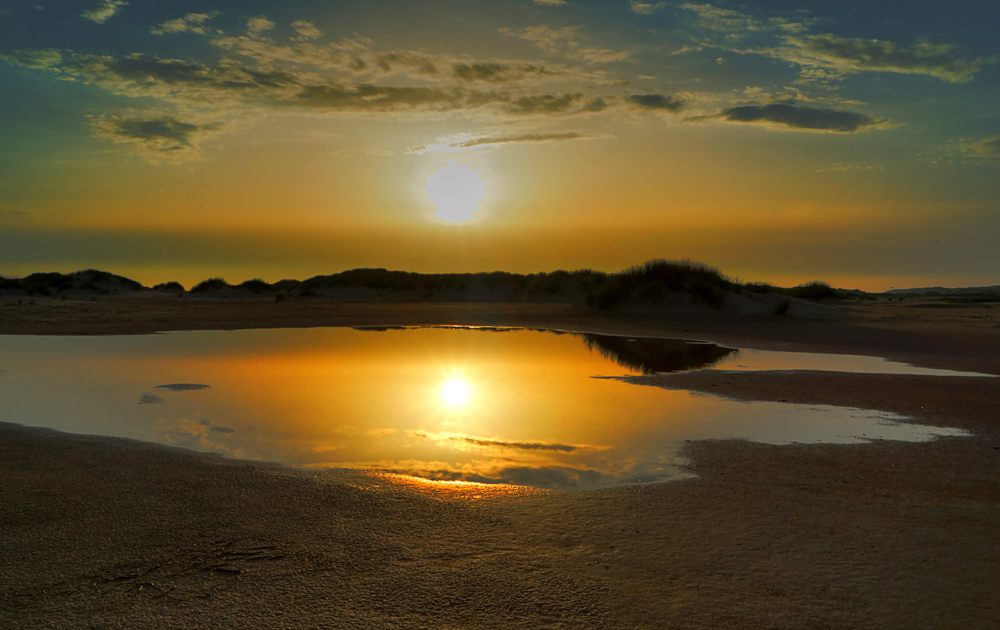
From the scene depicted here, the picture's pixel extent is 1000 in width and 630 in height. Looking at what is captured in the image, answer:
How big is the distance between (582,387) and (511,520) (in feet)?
21.3

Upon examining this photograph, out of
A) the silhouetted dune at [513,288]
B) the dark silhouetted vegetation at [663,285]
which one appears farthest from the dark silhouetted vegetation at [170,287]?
the dark silhouetted vegetation at [663,285]

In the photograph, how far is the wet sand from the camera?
331cm

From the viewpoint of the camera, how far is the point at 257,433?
23.9 ft

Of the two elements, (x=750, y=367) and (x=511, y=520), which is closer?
(x=511, y=520)

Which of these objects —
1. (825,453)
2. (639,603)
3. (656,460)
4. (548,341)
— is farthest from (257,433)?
(548,341)

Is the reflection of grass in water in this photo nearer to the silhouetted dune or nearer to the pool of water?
the pool of water

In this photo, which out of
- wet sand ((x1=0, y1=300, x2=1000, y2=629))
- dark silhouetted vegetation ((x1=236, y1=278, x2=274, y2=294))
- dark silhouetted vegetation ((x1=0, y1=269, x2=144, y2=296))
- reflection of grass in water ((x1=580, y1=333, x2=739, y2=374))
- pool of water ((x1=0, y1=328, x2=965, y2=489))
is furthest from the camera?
dark silhouetted vegetation ((x1=236, y1=278, x2=274, y2=294))

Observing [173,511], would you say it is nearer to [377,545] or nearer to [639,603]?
[377,545]

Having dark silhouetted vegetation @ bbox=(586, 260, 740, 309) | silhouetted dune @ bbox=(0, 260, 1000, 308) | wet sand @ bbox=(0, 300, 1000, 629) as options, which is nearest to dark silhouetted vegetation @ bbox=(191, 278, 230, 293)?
silhouetted dune @ bbox=(0, 260, 1000, 308)

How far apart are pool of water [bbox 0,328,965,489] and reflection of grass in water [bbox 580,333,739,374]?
0.15m

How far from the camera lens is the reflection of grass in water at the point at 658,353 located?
1398 cm

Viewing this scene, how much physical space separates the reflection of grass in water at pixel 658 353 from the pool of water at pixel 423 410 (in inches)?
6.1

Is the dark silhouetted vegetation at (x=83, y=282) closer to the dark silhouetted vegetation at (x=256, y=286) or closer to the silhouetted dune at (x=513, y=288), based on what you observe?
the silhouetted dune at (x=513, y=288)

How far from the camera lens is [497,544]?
4133 mm
